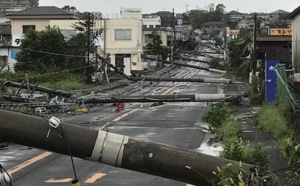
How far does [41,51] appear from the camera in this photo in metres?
51.3

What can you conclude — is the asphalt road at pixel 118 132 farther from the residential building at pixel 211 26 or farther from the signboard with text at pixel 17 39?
the residential building at pixel 211 26

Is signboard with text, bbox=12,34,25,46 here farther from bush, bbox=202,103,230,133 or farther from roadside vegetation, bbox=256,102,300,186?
bush, bbox=202,103,230,133

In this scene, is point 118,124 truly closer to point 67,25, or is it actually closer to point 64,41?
point 64,41

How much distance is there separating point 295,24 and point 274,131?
10899 mm

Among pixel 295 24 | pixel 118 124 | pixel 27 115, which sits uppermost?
pixel 295 24

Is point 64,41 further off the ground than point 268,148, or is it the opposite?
point 64,41

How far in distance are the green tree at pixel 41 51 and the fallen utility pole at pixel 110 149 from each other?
4355 centimetres

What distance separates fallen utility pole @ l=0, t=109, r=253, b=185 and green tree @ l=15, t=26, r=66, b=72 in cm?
4355

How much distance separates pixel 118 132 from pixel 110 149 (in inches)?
455

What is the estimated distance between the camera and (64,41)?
5291 centimetres

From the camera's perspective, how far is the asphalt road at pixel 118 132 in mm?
11086

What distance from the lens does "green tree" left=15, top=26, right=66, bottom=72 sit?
50.2 m

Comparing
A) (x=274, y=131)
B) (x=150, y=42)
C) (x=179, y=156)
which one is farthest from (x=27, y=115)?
(x=150, y=42)

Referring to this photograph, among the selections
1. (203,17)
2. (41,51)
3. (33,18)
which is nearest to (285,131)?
(41,51)
